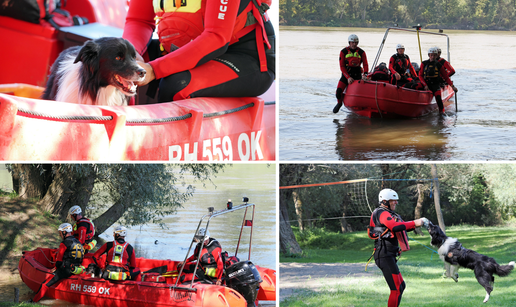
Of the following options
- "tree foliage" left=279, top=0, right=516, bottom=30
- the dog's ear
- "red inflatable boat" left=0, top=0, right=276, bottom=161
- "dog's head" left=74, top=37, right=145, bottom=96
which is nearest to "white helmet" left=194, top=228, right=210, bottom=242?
"red inflatable boat" left=0, top=0, right=276, bottom=161

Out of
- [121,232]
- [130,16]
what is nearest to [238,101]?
[130,16]

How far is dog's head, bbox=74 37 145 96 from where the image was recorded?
3.64 metres

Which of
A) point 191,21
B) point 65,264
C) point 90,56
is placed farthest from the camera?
point 65,264

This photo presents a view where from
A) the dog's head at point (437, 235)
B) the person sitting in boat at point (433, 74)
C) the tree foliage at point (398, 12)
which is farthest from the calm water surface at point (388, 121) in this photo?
the dog's head at point (437, 235)

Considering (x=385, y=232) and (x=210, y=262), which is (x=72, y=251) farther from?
(x=385, y=232)

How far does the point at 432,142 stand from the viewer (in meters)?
8.48

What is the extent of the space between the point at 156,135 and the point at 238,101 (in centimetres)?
98

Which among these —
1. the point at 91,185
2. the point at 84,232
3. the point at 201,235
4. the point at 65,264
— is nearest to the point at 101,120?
the point at 201,235

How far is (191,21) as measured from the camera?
4.15 meters

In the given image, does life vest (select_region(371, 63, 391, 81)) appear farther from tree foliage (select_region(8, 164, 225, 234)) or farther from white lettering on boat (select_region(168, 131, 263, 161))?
white lettering on boat (select_region(168, 131, 263, 161))

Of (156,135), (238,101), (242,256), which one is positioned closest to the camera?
(156,135)

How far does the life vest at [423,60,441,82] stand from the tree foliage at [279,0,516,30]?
411 inches

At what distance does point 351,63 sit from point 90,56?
7142 mm

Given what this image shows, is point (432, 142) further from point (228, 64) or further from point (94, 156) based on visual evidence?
point (94, 156)
